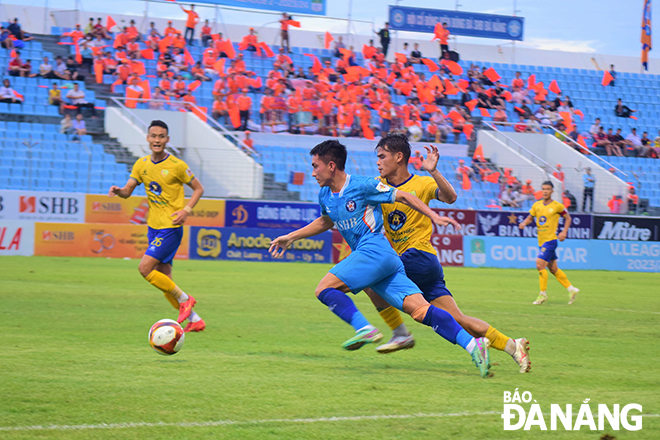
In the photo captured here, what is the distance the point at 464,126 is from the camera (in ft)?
105

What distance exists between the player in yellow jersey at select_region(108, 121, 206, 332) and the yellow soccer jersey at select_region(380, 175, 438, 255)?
3.08 meters

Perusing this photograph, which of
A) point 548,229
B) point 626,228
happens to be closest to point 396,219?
point 548,229

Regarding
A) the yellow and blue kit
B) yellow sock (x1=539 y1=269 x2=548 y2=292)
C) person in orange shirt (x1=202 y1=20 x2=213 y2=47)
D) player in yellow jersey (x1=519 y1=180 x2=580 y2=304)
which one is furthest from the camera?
person in orange shirt (x1=202 y1=20 x2=213 y2=47)

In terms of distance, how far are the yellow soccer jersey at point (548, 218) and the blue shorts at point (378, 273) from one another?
9.38 m

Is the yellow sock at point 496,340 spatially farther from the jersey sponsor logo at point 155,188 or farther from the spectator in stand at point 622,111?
the spectator in stand at point 622,111

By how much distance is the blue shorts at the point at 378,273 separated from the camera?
6145mm

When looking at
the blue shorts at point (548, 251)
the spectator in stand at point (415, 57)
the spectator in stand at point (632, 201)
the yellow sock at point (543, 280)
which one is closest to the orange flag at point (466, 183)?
the spectator in stand at point (632, 201)

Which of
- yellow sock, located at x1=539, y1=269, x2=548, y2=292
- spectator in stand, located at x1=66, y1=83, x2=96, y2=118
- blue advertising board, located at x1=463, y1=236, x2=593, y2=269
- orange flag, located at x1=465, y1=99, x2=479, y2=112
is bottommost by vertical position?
blue advertising board, located at x1=463, y1=236, x2=593, y2=269

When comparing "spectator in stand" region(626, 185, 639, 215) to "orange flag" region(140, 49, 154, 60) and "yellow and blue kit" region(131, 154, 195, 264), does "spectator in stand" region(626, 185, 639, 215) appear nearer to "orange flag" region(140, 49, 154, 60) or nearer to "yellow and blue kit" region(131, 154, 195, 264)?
"orange flag" region(140, 49, 154, 60)

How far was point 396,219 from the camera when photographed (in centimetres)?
694

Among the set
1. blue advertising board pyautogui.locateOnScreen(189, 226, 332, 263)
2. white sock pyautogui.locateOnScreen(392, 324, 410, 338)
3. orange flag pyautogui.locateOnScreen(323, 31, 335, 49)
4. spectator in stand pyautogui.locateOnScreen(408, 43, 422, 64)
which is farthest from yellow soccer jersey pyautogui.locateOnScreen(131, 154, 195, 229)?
spectator in stand pyautogui.locateOnScreen(408, 43, 422, 64)

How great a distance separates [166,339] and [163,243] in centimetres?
272

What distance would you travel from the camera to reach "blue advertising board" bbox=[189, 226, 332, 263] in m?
22.6

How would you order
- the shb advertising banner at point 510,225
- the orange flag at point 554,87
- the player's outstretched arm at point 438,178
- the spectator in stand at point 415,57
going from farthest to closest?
1. the orange flag at point 554,87
2. the spectator in stand at point 415,57
3. the shb advertising banner at point 510,225
4. the player's outstretched arm at point 438,178
